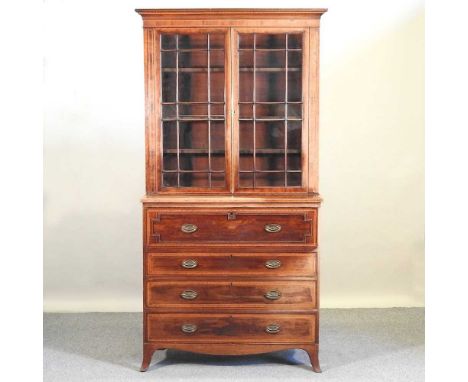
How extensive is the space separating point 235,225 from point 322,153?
1.36 metres

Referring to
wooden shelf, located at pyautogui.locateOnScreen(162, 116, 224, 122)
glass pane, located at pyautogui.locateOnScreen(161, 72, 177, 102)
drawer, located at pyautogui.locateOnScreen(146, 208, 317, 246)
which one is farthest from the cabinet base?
glass pane, located at pyautogui.locateOnScreen(161, 72, 177, 102)

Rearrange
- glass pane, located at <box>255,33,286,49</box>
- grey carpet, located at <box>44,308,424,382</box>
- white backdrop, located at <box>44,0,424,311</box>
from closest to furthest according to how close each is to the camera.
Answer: grey carpet, located at <box>44,308,424,382</box>, glass pane, located at <box>255,33,286,49</box>, white backdrop, located at <box>44,0,424,311</box>

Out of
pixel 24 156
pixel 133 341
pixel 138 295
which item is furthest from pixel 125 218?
pixel 24 156

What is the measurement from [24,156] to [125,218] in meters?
3.06

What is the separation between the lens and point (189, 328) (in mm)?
3441

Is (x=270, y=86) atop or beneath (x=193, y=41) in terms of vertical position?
beneath

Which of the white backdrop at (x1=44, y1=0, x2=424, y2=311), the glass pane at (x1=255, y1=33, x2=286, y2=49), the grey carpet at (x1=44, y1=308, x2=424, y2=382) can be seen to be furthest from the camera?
the white backdrop at (x1=44, y1=0, x2=424, y2=311)

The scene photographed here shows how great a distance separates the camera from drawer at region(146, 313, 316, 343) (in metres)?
3.44

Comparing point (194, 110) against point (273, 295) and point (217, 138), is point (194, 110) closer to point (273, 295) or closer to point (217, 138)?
point (217, 138)

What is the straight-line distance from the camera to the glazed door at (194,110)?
3.51 metres

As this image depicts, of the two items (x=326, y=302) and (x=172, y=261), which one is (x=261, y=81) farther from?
(x=326, y=302)

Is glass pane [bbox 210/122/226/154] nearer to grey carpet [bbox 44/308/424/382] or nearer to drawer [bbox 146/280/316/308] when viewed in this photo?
drawer [bbox 146/280/316/308]

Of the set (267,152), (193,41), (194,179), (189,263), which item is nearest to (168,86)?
(193,41)
